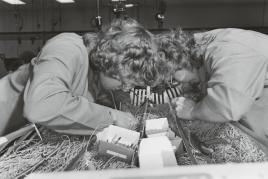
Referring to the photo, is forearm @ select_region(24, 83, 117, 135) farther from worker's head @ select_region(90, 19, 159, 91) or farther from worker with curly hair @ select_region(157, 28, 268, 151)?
worker with curly hair @ select_region(157, 28, 268, 151)

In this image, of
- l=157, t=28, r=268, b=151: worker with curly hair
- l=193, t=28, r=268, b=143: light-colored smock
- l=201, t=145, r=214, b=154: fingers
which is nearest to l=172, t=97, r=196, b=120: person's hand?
l=157, t=28, r=268, b=151: worker with curly hair

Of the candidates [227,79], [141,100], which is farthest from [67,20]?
[227,79]

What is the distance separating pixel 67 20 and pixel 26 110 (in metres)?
12.3

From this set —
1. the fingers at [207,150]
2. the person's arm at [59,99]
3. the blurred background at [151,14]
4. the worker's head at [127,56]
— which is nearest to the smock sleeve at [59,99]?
the person's arm at [59,99]

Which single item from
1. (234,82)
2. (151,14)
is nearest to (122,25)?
(234,82)

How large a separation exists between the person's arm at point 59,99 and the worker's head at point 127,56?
0.13 metres

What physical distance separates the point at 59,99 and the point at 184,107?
2.34ft

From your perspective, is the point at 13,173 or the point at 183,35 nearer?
the point at 13,173

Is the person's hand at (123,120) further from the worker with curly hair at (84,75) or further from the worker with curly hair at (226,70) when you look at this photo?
the worker with curly hair at (226,70)

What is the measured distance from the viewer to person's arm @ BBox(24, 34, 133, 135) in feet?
4.07

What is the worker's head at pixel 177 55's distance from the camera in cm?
165

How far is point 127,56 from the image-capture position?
1.44 m

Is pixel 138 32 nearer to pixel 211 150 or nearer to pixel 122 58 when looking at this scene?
pixel 122 58

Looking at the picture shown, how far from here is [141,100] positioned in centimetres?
219
